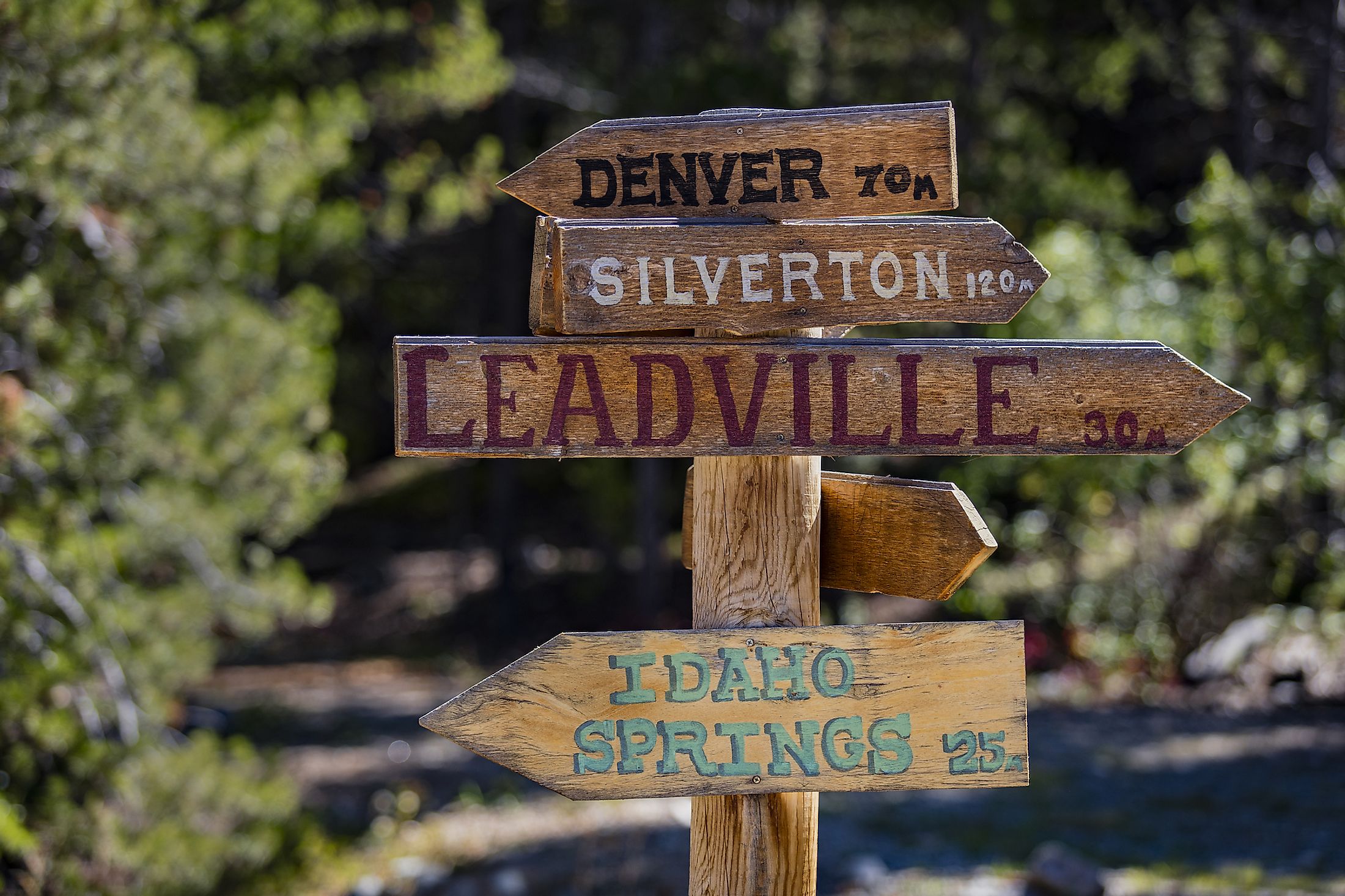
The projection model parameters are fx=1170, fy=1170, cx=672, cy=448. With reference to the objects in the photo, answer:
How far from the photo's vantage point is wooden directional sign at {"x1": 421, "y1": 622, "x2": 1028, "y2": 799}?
7.00 ft

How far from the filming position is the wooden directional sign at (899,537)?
2238 millimetres

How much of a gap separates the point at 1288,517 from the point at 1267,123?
667 cm

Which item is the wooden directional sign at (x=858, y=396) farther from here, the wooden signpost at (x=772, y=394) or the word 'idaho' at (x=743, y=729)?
the word 'idaho' at (x=743, y=729)

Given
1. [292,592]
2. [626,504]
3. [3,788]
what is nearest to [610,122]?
[3,788]

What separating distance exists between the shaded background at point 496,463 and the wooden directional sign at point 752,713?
9.77 ft

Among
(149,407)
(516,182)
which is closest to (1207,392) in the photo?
(516,182)

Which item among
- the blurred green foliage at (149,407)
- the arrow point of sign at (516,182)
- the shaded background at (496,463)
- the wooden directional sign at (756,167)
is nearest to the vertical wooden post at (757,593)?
the wooden directional sign at (756,167)

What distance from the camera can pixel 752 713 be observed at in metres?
2.15

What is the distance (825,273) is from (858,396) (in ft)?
0.78

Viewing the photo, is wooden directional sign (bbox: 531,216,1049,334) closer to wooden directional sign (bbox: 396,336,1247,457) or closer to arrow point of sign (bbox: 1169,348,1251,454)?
wooden directional sign (bbox: 396,336,1247,457)

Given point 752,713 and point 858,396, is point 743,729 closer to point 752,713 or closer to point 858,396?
point 752,713

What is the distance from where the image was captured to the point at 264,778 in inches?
251

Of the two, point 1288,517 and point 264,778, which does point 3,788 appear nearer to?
point 264,778

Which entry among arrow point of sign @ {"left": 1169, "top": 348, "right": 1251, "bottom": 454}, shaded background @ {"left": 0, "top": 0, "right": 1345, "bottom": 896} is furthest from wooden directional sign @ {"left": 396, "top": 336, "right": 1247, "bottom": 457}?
shaded background @ {"left": 0, "top": 0, "right": 1345, "bottom": 896}
